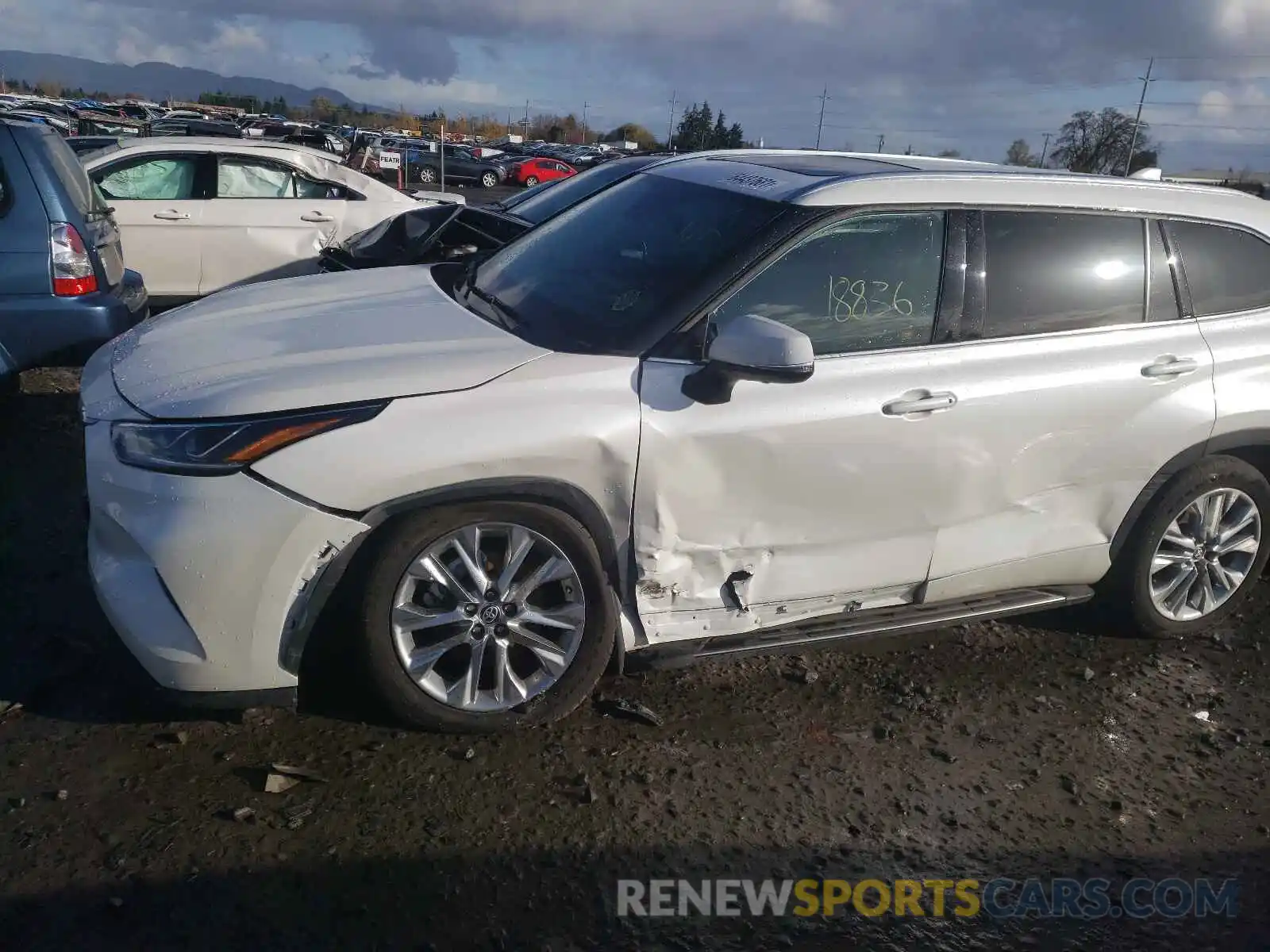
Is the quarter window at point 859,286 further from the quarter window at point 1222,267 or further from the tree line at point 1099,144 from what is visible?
the tree line at point 1099,144

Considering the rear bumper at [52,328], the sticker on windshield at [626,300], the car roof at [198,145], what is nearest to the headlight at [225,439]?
the sticker on windshield at [626,300]

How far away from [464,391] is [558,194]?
234 inches

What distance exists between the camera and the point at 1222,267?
13.7 feet

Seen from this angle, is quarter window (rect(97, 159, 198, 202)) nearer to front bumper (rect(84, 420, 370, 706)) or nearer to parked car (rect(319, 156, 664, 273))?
parked car (rect(319, 156, 664, 273))

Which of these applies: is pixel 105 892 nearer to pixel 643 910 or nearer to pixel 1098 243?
pixel 643 910

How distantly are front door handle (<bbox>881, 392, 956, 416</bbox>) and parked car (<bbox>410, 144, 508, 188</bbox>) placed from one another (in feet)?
106

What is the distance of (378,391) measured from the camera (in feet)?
9.69

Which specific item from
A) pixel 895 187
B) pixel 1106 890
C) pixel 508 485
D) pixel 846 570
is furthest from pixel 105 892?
pixel 895 187

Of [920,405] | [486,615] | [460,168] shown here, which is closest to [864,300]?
[920,405]

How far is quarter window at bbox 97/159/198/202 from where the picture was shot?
8711 millimetres

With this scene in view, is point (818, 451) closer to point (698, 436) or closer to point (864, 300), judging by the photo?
point (698, 436)

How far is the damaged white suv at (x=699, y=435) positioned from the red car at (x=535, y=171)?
120ft

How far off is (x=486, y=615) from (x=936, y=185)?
219cm

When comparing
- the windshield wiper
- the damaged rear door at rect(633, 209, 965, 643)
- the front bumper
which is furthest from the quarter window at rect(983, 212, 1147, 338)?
the front bumper
